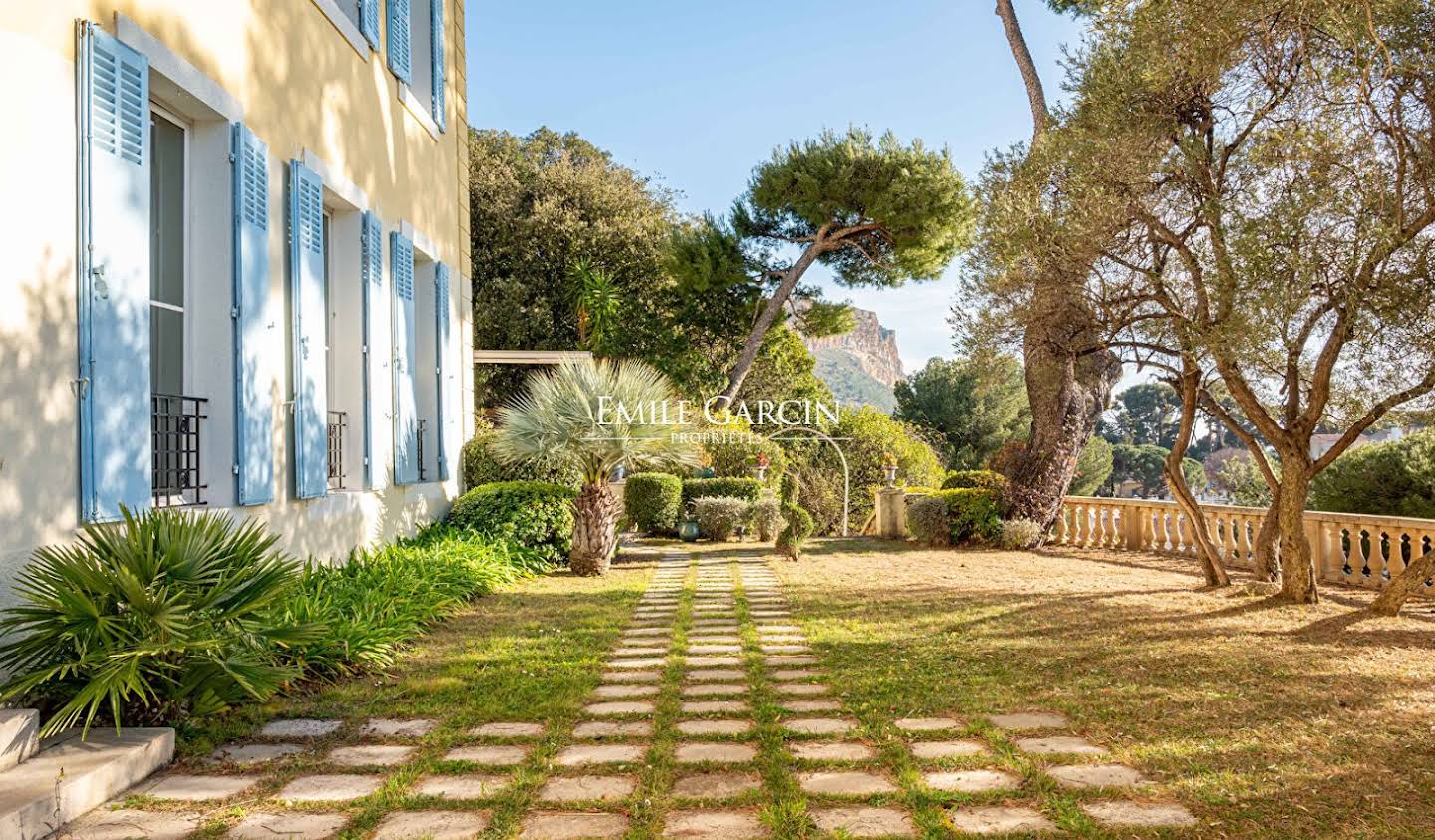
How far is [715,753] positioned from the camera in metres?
3.71

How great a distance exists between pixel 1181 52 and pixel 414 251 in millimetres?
7110

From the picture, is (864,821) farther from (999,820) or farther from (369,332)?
(369,332)

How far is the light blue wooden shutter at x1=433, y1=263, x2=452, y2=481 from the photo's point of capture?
33.0ft

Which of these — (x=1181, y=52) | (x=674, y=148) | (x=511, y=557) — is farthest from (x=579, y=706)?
(x=674, y=148)

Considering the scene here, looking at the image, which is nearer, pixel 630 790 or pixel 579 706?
pixel 630 790

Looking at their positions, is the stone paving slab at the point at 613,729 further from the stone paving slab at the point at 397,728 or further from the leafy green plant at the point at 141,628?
the leafy green plant at the point at 141,628

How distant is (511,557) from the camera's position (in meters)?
9.62

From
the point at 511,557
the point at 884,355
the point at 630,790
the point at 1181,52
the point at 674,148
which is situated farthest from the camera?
the point at 884,355

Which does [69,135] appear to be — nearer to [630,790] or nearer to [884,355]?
[630,790]

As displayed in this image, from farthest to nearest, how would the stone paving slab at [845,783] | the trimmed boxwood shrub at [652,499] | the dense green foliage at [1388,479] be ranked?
the trimmed boxwood shrub at [652,499] → the dense green foliage at [1388,479] → the stone paving slab at [845,783]

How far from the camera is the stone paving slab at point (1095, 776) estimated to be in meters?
3.30

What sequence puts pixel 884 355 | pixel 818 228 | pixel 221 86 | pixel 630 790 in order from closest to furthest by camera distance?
1. pixel 630 790
2. pixel 221 86
3. pixel 818 228
4. pixel 884 355

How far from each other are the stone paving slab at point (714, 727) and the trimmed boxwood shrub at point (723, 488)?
10.9 m

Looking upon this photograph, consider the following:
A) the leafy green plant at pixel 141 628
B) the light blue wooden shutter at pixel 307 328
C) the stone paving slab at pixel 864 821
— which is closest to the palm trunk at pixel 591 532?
the light blue wooden shutter at pixel 307 328
